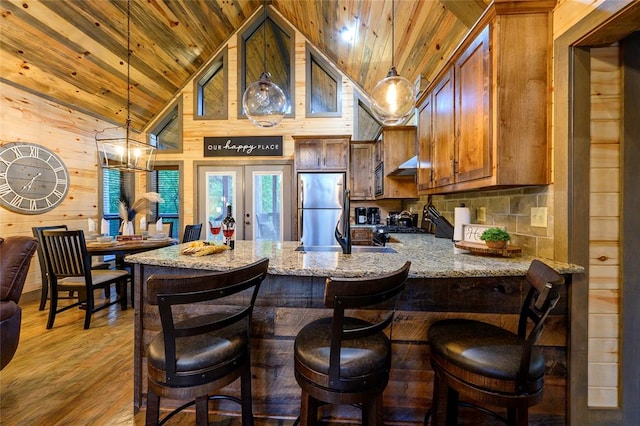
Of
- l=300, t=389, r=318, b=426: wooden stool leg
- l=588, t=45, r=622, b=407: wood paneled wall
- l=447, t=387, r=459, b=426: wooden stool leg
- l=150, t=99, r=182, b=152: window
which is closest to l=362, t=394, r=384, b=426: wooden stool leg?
l=300, t=389, r=318, b=426: wooden stool leg

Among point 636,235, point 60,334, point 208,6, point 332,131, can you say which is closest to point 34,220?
point 60,334

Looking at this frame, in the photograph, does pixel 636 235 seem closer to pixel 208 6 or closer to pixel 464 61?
pixel 464 61

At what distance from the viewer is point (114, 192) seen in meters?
4.82

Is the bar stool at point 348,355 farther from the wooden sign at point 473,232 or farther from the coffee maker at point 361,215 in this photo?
the coffee maker at point 361,215

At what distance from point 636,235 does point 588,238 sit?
0.26 metres

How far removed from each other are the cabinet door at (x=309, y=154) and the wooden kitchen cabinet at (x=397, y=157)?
1.05 metres

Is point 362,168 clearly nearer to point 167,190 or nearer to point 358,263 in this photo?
point 358,263

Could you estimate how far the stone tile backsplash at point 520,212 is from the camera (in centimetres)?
155

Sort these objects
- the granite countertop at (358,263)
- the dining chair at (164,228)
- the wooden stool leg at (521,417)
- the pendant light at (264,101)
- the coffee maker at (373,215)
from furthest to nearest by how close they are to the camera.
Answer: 1. the coffee maker at (373,215)
2. the dining chair at (164,228)
3. the pendant light at (264,101)
4. the granite countertop at (358,263)
5. the wooden stool leg at (521,417)

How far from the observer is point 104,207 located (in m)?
4.59

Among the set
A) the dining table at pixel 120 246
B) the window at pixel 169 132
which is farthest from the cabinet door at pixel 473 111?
the window at pixel 169 132

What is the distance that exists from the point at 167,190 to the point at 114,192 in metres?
0.84

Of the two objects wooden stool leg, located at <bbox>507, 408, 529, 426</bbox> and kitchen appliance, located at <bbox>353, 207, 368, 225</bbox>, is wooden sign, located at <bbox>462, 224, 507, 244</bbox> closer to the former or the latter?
wooden stool leg, located at <bbox>507, 408, 529, 426</bbox>

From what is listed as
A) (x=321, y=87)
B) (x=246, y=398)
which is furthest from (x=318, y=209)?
(x=246, y=398)
